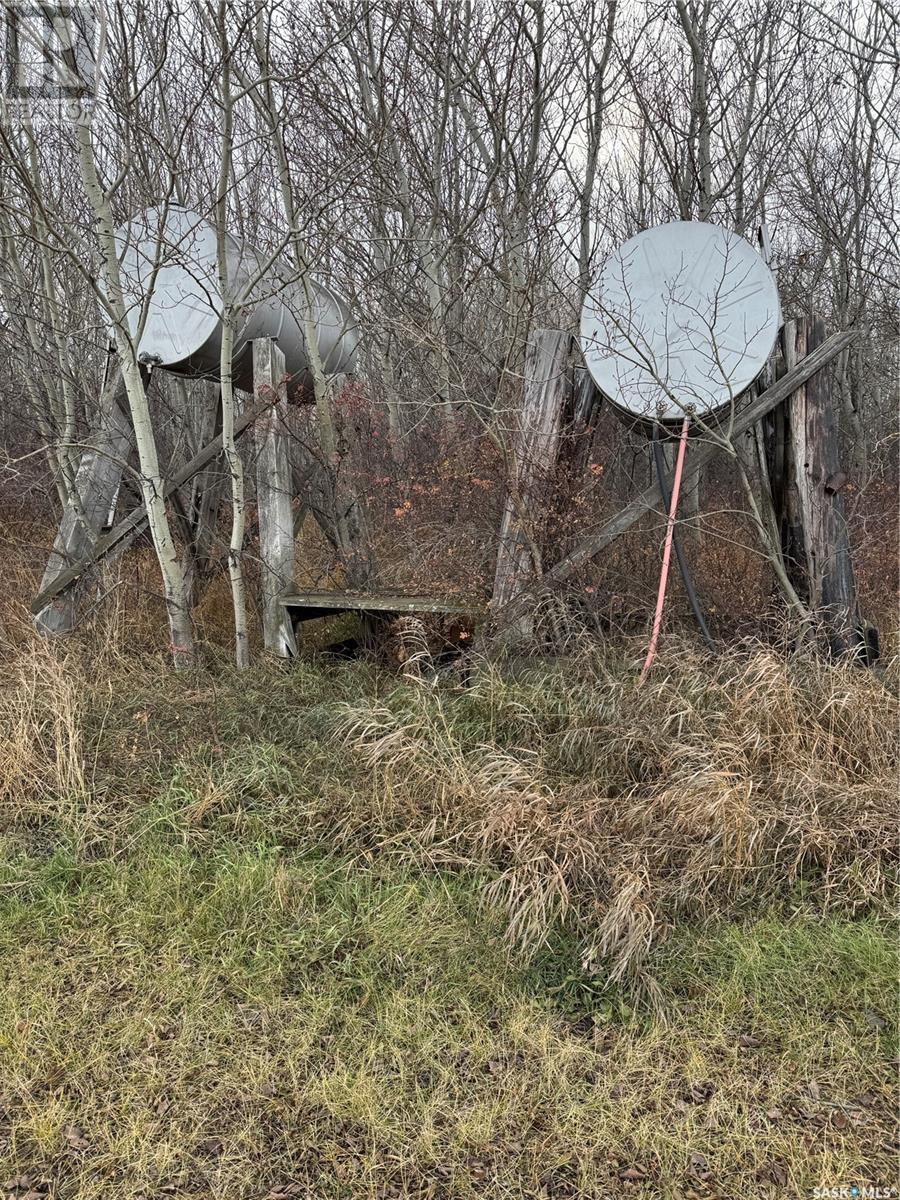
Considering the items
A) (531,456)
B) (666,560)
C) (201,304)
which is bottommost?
(666,560)

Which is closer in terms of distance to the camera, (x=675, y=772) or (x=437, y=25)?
(x=675, y=772)

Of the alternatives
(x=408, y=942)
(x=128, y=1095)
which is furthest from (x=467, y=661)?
(x=128, y=1095)

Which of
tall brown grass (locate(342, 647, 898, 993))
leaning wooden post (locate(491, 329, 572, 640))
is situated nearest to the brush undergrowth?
tall brown grass (locate(342, 647, 898, 993))

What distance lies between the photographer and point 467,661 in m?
4.85

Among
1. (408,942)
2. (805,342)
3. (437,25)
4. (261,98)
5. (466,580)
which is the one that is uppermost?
(437,25)

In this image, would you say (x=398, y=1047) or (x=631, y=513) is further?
(x=631, y=513)

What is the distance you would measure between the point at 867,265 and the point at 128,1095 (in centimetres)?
1162

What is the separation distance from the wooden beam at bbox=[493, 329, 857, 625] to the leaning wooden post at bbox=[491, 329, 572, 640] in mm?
109

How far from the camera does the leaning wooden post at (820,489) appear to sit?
5.02 meters

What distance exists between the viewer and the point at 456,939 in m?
2.94

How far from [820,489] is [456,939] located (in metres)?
3.71

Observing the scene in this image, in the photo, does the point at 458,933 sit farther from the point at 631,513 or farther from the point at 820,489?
the point at 820,489

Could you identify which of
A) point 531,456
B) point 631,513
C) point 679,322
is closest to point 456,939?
point 631,513

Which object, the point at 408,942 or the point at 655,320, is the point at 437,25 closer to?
the point at 655,320
